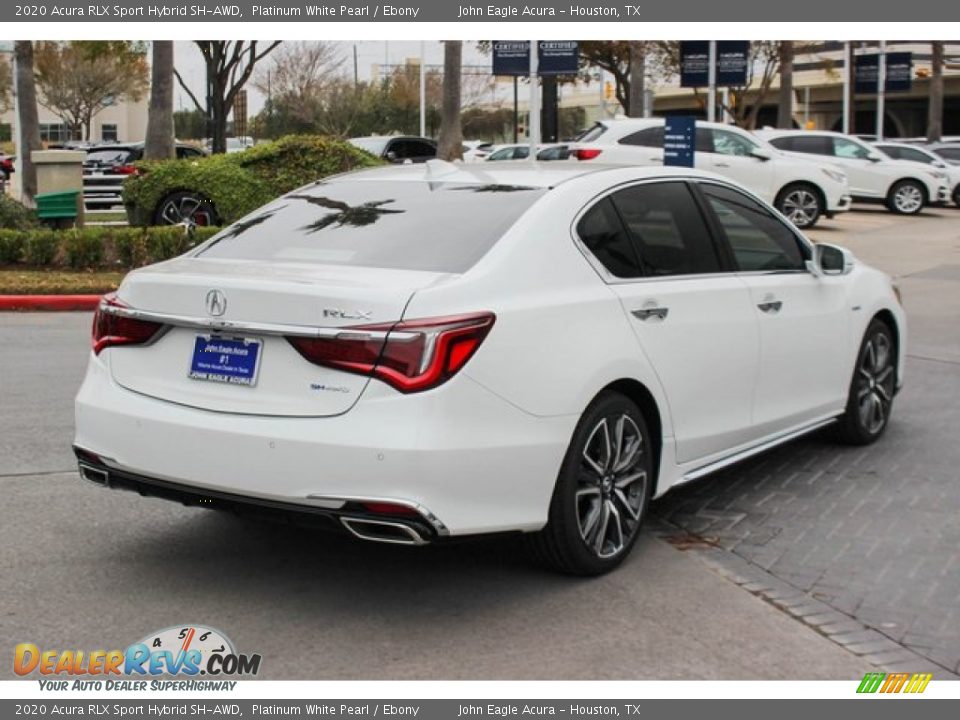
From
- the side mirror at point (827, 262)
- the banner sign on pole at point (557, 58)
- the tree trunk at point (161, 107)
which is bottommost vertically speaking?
the side mirror at point (827, 262)

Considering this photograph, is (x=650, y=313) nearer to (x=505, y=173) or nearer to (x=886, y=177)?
(x=505, y=173)

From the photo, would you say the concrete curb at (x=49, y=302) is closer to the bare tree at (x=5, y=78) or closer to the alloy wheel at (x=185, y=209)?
the alloy wheel at (x=185, y=209)

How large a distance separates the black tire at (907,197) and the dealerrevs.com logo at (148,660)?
27112mm

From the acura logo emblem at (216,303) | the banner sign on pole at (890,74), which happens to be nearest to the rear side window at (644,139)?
the acura logo emblem at (216,303)

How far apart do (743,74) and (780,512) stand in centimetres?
1973

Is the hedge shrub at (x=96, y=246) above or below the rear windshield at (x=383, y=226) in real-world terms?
below

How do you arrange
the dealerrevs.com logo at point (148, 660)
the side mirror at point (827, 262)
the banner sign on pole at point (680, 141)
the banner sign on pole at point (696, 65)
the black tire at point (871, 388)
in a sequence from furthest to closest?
the banner sign on pole at point (696, 65)
the banner sign on pole at point (680, 141)
the black tire at point (871, 388)
the side mirror at point (827, 262)
the dealerrevs.com logo at point (148, 660)

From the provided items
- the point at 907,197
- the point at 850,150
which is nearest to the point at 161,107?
the point at 850,150

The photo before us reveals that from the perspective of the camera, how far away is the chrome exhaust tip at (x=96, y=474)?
5094 millimetres

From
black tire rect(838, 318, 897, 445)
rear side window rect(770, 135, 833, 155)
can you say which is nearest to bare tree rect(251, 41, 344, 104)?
rear side window rect(770, 135, 833, 155)

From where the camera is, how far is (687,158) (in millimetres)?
19078

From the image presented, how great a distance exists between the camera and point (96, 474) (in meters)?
5.13

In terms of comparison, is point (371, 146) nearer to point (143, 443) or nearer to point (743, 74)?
point (743, 74)

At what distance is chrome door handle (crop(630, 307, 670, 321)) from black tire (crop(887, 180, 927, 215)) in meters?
25.3
